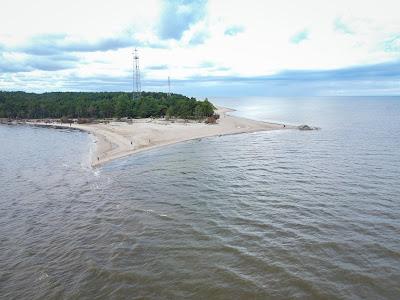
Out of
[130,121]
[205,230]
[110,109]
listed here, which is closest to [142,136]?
[130,121]

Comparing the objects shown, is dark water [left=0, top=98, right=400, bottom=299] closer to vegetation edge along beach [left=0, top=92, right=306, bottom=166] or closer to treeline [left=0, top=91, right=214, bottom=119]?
vegetation edge along beach [left=0, top=92, right=306, bottom=166]

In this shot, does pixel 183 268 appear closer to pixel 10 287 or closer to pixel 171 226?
pixel 171 226

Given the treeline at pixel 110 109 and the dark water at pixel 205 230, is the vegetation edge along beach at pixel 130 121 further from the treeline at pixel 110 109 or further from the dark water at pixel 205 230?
the dark water at pixel 205 230

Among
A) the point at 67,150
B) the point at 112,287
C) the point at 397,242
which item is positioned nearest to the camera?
the point at 112,287


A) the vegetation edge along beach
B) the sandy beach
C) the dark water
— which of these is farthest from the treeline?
the dark water

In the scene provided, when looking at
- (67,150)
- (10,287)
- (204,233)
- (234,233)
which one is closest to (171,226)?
(204,233)

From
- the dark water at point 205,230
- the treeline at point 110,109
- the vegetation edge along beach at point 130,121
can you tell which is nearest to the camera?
the dark water at point 205,230

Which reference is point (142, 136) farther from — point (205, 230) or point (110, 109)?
point (205, 230)

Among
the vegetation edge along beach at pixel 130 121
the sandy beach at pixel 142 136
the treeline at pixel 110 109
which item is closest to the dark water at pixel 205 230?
the sandy beach at pixel 142 136
